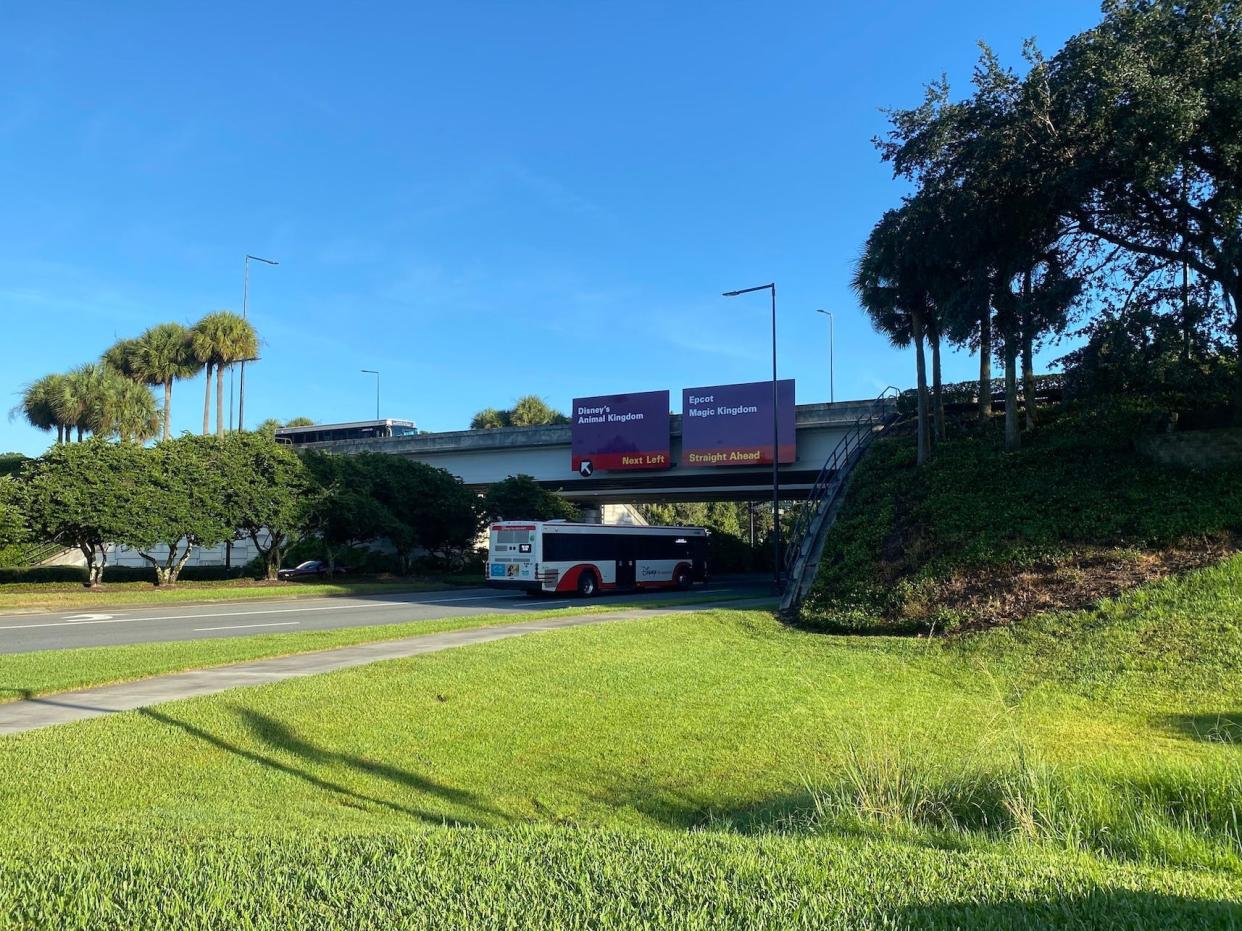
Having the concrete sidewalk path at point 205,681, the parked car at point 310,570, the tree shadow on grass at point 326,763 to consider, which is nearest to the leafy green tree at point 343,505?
the parked car at point 310,570

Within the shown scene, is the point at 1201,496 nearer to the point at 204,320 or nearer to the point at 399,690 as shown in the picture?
the point at 399,690

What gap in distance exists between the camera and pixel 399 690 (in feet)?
35.6

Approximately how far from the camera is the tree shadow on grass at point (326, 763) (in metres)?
6.81

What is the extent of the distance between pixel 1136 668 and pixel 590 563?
2276cm

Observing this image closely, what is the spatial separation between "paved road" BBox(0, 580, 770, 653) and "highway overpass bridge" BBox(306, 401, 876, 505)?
9.99 metres

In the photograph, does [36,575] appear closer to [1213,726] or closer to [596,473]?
[596,473]

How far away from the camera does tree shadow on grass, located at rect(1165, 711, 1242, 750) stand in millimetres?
8867

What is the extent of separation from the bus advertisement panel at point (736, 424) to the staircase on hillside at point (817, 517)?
2.83 m

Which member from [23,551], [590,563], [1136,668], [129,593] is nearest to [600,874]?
[1136,668]

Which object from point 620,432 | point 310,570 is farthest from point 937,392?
point 310,570

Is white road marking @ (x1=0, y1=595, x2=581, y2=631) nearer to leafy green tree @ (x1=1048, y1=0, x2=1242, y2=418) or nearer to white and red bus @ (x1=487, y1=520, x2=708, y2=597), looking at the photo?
white and red bus @ (x1=487, y1=520, x2=708, y2=597)

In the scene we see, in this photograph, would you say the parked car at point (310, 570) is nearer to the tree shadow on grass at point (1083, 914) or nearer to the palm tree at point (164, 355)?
the palm tree at point (164, 355)

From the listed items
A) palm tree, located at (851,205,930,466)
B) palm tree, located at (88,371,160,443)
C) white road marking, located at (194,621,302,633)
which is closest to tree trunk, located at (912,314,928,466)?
palm tree, located at (851,205,930,466)

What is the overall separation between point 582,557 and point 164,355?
32744 mm
